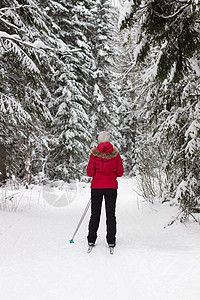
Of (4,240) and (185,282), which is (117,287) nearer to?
(185,282)

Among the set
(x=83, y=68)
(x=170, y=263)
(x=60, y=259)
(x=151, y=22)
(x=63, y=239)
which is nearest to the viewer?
(x=170, y=263)

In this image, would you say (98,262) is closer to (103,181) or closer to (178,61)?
(103,181)

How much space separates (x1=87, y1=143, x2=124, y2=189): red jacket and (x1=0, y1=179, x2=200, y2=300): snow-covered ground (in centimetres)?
112

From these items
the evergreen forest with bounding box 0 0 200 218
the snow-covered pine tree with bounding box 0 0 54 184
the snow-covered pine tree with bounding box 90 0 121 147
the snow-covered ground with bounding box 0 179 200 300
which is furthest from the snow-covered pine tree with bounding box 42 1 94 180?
the snow-covered ground with bounding box 0 179 200 300

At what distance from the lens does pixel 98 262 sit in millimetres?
3688

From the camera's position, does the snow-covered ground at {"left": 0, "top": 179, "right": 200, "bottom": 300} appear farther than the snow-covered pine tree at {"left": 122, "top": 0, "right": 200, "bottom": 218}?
No

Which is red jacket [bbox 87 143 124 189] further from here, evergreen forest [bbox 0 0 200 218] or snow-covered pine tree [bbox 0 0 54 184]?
snow-covered pine tree [bbox 0 0 54 184]

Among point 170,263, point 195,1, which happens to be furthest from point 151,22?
point 170,263

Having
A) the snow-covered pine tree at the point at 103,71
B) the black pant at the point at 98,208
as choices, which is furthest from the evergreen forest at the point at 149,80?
the snow-covered pine tree at the point at 103,71

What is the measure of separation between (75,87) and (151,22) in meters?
9.46

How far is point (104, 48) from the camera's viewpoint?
59.8 feet

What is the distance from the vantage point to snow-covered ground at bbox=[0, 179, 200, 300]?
2.76 m

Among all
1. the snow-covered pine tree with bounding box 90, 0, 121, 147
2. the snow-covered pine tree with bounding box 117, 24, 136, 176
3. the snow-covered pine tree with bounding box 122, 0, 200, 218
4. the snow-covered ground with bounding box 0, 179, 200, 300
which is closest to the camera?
the snow-covered ground with bounding box 0, 179, 200, 300

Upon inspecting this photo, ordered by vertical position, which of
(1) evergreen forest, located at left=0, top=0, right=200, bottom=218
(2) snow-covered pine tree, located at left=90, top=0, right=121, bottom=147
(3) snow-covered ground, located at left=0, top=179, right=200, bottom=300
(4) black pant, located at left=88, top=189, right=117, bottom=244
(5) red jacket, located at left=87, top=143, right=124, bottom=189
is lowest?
(3) snow-covered ground, located at left=0, top=179, right=200, bottom=300
